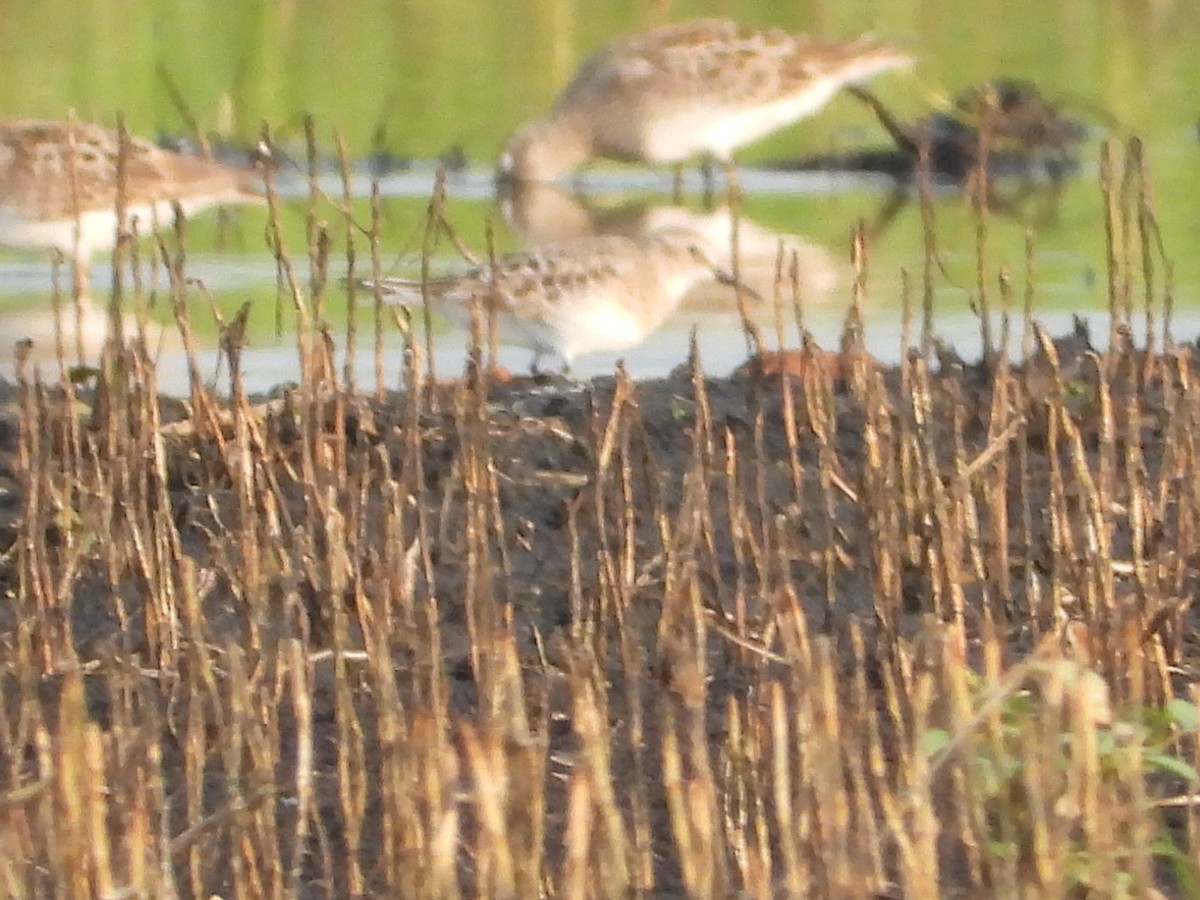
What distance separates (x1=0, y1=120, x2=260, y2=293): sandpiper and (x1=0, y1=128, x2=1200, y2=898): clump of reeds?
298 cm

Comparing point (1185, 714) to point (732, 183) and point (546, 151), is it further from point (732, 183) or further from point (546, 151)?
point (546, 151)

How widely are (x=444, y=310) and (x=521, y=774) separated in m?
4.49

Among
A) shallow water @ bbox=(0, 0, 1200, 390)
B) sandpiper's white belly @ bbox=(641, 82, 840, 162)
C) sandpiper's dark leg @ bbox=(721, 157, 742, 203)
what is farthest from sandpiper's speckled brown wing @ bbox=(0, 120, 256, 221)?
sandpiper's white belly @ bbox=(641, 82, 840, 162)

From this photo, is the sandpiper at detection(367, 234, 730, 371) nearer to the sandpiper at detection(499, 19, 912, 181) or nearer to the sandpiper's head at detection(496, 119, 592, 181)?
the sandpiper at detection(499, 19, 912, 181)

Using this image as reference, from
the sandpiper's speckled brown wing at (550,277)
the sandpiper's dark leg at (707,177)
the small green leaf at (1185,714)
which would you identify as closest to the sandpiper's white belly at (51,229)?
the sandpiper's speckled brown wing at (550,277)

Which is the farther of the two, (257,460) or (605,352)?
(605,352)

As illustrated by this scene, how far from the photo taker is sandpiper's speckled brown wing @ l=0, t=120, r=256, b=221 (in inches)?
356

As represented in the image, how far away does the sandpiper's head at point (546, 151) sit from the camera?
467 inches

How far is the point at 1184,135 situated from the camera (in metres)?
12.8

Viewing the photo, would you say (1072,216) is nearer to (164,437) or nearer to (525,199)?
(525,199)

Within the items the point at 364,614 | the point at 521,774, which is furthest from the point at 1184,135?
the point at 521,774

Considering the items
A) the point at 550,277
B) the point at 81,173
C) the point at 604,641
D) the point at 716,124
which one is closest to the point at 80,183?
the point at 81,173

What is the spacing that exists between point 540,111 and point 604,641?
10.6 metres

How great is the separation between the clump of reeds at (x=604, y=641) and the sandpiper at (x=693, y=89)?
5.42 metres
